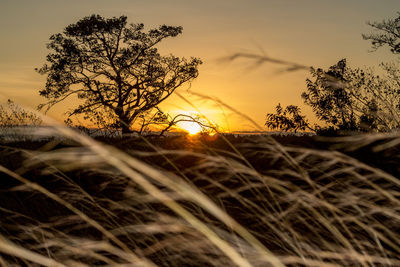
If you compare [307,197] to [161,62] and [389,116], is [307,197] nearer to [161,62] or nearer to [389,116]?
[389,116]

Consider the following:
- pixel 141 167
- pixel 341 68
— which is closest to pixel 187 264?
pixel 141 167

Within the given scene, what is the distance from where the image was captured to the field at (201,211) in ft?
5.42

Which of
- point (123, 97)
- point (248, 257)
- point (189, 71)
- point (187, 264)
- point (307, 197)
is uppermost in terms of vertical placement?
point (189, 71)

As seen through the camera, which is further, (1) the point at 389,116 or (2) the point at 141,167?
(1) the point at 389,116

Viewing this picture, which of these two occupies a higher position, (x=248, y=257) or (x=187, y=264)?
(x=248, y=257)

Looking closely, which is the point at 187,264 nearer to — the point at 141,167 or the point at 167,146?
the point at 141,167

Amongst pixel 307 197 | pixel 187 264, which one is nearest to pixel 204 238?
pixel 187 264

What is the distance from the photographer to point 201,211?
2.51 meters

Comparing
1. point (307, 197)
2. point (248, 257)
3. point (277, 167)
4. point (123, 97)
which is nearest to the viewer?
point (248, 257)

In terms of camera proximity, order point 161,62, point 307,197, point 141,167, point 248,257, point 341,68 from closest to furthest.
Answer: point 141,167 < point 248,257 < point 307,197 < point 341,68 < point 161,62

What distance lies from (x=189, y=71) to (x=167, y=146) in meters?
14.8

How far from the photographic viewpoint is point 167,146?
6090 mm

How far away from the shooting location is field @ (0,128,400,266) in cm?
165

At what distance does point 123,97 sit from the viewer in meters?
18.9
